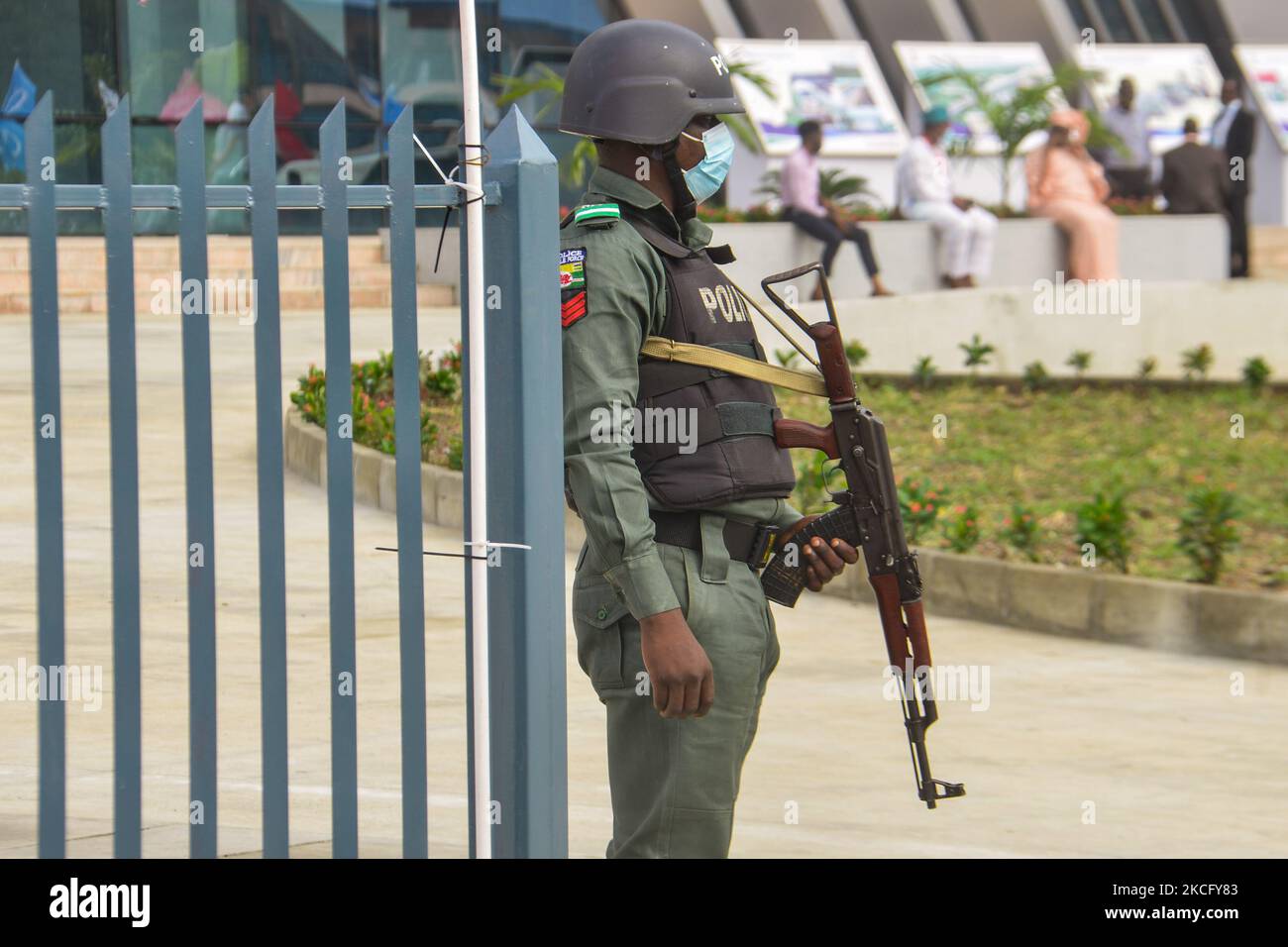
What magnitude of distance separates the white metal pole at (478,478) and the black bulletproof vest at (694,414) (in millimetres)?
278

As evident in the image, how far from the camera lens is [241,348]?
15445 mm

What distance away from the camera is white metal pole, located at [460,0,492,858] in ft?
11.1

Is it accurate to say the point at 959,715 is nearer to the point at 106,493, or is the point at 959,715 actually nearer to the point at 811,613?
the point at 811,613

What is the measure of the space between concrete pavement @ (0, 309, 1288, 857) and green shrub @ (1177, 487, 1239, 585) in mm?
467

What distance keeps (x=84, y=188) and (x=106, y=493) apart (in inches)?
291

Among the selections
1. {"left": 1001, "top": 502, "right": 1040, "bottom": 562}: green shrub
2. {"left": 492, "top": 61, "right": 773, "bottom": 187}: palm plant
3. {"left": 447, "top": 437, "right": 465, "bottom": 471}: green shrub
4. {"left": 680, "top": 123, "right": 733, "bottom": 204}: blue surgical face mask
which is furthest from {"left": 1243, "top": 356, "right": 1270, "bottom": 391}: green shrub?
{"left": 680, "top": 123, "right": 733, "bottom": 204}: blue surgical face mask

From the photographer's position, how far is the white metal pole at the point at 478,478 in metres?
3.38

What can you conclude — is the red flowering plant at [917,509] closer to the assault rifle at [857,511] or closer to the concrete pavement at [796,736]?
the concrete pavement at [796,736]

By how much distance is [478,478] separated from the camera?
342 cm

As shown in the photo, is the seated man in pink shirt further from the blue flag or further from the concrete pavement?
the concrete pavement

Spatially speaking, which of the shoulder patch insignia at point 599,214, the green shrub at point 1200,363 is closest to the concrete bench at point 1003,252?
the green shrub at point 1200,363

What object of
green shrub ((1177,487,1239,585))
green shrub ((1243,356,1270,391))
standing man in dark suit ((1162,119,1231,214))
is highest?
standing man in dark suit ((1162,119,1231,214))

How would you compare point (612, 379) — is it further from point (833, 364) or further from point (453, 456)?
point (453, 456)

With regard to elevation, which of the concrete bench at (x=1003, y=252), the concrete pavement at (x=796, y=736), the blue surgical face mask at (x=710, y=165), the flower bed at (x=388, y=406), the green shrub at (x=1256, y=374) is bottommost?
the concrete pavement at (x=796, y=736)
